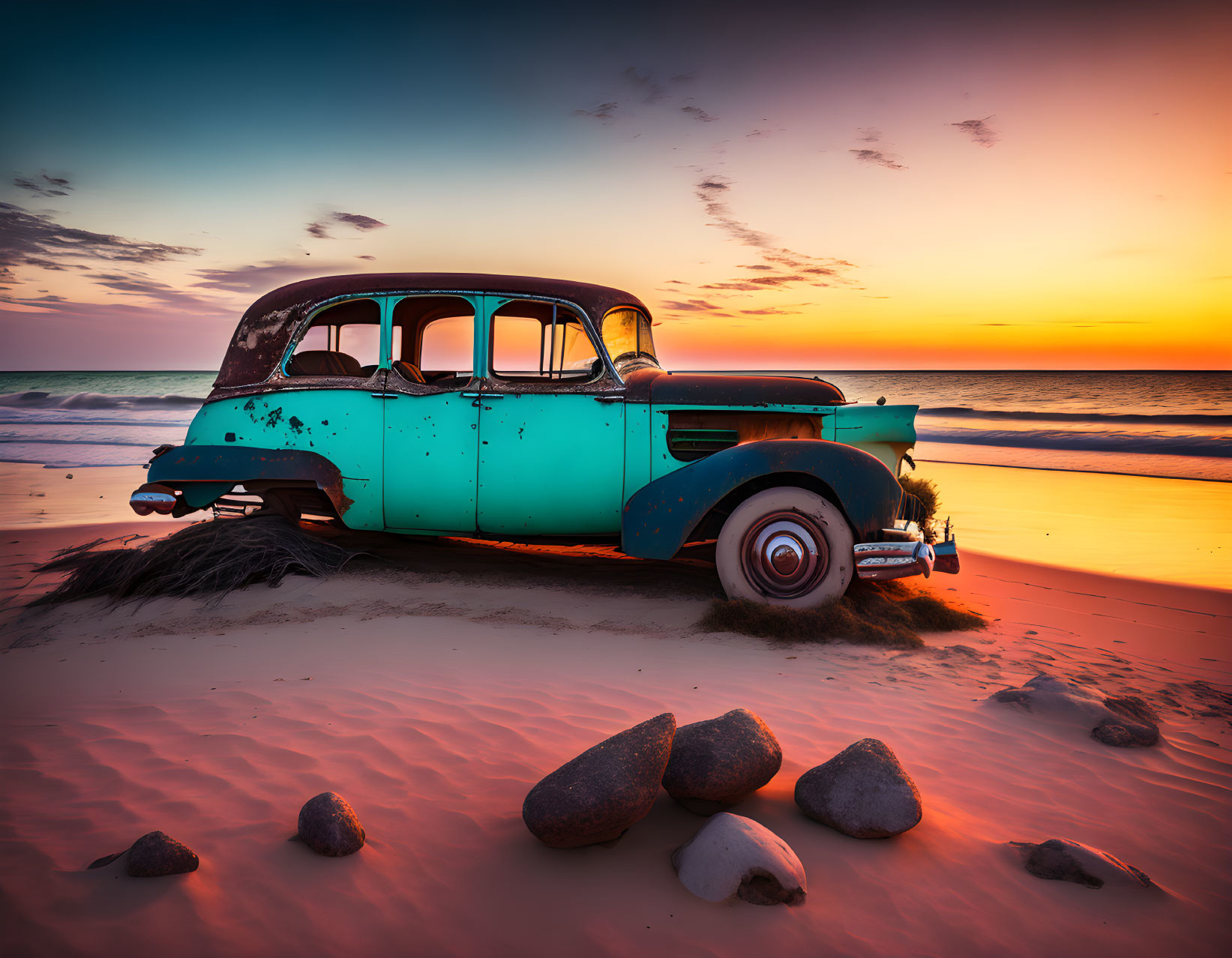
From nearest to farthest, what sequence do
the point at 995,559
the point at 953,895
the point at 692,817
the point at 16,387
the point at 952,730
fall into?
the point at 953,895 → the point at 692,817 → the point at 952,730 → the point at 995,559 → the point at 16,387

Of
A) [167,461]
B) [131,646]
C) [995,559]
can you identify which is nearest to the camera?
[131,646]

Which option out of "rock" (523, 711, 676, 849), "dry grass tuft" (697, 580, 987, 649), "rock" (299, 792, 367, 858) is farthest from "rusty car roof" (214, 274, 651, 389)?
"rock" (299, 792, 367, 858)

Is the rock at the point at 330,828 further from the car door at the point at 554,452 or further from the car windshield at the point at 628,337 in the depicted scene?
the car windshield at the point at 628,337

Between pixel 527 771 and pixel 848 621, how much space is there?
7.87ft

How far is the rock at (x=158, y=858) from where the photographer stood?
6.01 ft

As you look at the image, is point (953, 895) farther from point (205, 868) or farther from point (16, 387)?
point (16, 387)

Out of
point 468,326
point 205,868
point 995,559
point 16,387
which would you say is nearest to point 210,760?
point 205,868

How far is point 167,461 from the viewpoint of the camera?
4.83m

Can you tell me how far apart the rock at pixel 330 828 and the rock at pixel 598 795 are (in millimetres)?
515

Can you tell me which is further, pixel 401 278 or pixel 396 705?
pixel 401 278

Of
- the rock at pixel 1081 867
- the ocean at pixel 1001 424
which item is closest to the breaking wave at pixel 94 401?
the ocean at pixel 1001 424

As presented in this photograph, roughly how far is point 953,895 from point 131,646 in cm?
417

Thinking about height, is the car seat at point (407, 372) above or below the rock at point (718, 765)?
above

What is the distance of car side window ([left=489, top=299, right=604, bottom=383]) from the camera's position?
4945 millimetres
